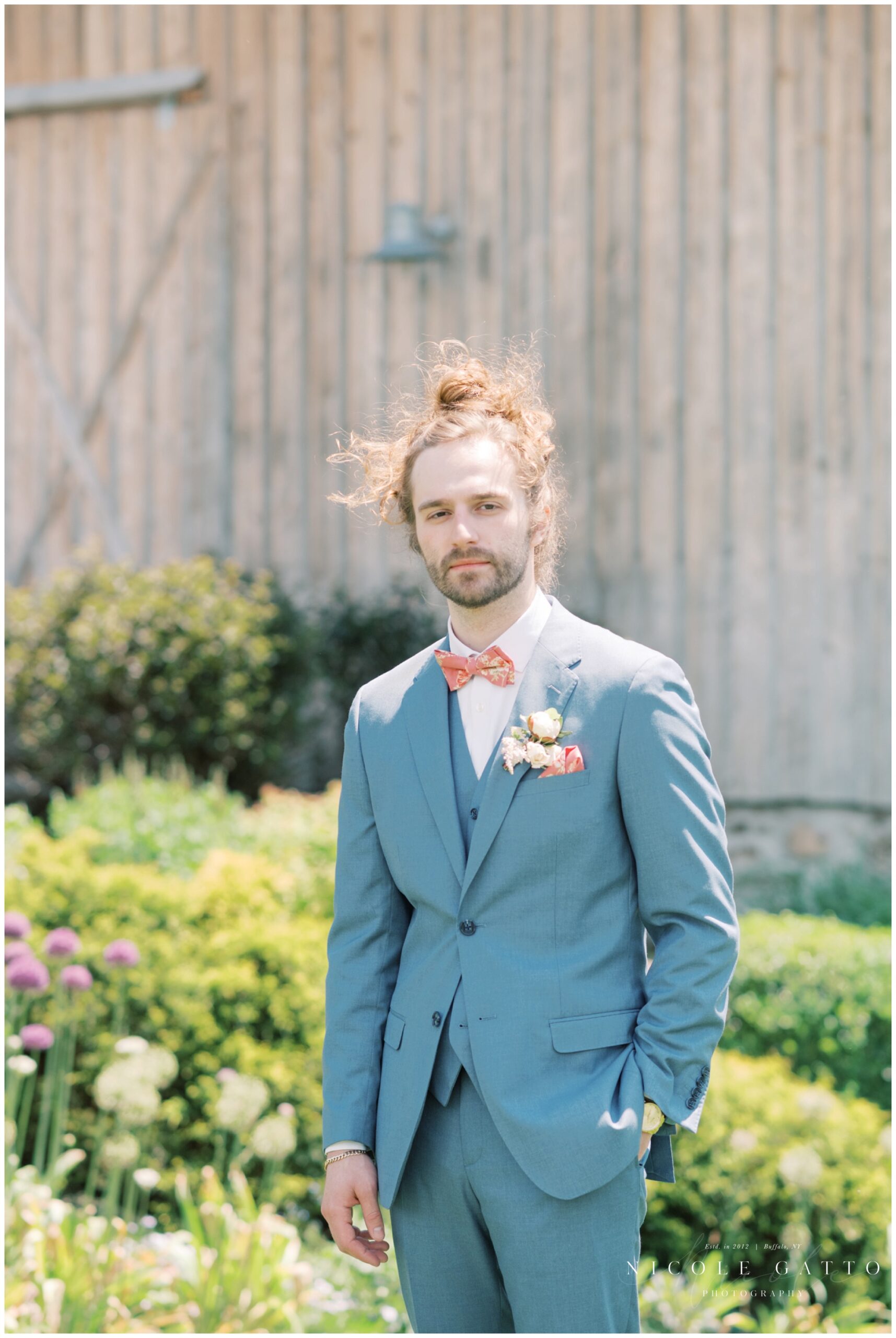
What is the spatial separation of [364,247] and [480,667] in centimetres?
640

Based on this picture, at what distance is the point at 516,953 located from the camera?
1.91 m

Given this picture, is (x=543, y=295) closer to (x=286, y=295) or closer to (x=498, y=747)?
(x=286, y=295)

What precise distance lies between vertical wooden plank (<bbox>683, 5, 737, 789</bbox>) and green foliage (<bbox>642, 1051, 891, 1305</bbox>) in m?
4.15

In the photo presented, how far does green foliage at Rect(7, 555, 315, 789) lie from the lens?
635cm

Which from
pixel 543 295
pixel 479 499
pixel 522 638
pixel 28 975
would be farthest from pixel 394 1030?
pixel 543 295

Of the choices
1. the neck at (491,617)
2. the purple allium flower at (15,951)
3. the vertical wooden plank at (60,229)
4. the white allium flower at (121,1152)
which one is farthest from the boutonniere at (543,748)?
the vertical wooden plank at (60,229)

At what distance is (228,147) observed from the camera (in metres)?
8.00

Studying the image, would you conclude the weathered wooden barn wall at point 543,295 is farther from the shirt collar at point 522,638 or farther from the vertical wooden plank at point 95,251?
the shirt collar at point 522,638

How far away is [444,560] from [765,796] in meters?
5.73

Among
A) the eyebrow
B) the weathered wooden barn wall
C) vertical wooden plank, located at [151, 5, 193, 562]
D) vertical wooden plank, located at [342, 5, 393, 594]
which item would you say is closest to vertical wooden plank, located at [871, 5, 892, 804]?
the weathered wooden barn wall

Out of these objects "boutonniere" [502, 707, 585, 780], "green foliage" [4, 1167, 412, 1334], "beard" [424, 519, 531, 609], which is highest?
"beard" [424, 519, 531, 609]

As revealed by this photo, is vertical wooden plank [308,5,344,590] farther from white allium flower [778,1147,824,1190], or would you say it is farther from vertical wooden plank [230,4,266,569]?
white allium flower [778,1147,824,1190]

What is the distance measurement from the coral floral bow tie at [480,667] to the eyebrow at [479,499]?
0.84 feet

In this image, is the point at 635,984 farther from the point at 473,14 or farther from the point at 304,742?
the point at 473,14
